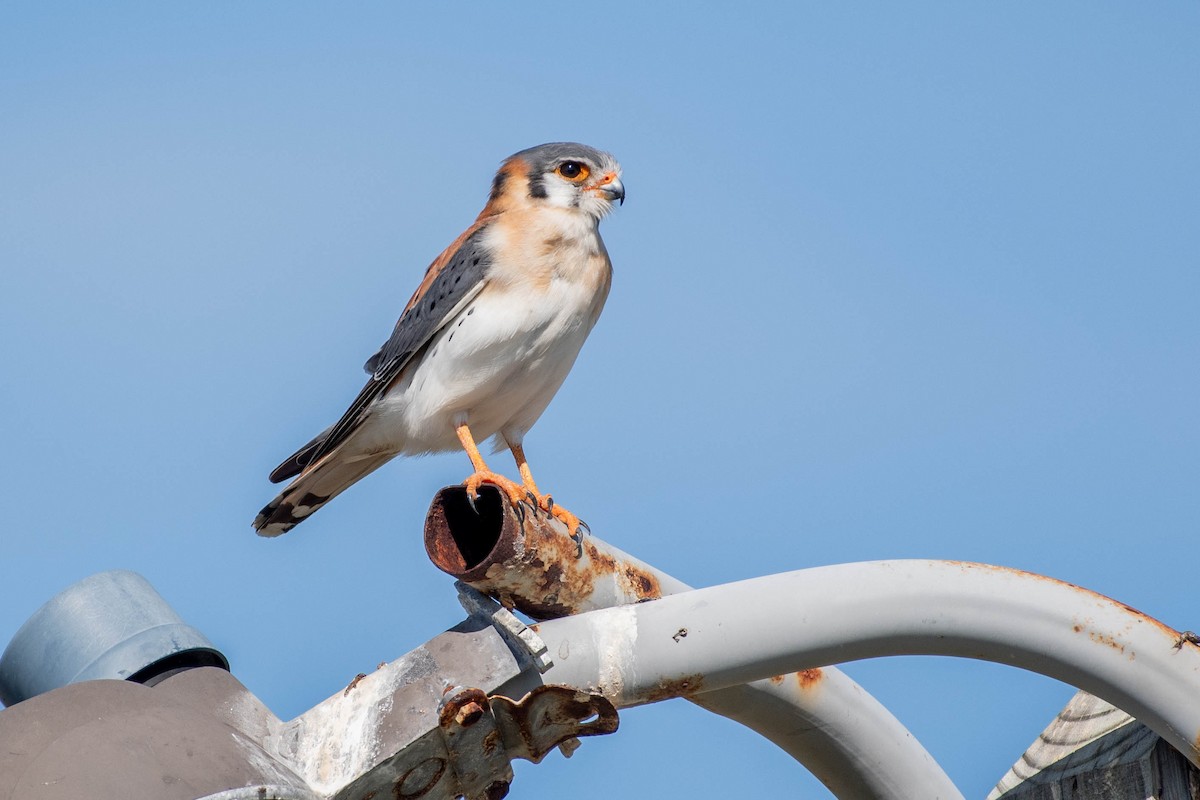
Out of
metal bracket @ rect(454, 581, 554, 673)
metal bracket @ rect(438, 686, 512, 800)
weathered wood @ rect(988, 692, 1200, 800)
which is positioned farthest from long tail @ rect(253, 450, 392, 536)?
weathered wood @ rect(988, 692, 1200, 800)

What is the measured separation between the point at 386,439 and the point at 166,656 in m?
2.32

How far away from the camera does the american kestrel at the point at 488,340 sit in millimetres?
4488

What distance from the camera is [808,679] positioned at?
2682 mm

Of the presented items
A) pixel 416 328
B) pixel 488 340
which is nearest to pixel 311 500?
pixel 416 328

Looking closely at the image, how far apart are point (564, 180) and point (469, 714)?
302 centimetres

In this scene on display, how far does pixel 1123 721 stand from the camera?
8.73 feet

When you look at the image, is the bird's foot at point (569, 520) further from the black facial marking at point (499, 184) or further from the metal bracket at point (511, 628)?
the black facial marking at point (499, 184)

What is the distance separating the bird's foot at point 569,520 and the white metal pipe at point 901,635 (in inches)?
11.1

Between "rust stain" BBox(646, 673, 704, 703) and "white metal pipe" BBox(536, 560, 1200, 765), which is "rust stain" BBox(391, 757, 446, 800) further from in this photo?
"rust stain" BBox(646, 673, 704, 703)

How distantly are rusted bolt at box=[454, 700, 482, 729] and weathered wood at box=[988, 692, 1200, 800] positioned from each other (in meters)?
1.11

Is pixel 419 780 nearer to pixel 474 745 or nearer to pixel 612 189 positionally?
pixel 474 745

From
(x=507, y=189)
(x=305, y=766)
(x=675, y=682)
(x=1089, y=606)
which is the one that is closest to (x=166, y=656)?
(x=305, y=766)

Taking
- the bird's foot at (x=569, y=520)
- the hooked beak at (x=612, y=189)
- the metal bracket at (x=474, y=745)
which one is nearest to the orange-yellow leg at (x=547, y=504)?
the bird's foot at (x=569, y=520)

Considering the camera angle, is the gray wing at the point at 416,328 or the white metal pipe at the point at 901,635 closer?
the white metal pipe at the point at 901,635
